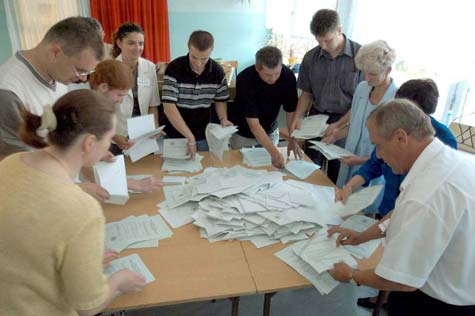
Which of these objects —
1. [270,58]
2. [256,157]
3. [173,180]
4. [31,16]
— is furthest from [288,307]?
[31,16]

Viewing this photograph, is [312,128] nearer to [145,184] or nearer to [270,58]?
[270,58]

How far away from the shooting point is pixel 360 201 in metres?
1.58

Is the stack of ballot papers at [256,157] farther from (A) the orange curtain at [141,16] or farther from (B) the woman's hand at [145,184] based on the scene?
(A) the orange curtain at [141,16]

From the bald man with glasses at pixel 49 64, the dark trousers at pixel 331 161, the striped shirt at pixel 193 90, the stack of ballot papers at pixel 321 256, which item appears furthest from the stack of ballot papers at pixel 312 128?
the bald man with glasses at pixel 49 64

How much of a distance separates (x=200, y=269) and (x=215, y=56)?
4.77 m

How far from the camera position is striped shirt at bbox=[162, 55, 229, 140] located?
2443mm

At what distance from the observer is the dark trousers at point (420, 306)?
1249mm

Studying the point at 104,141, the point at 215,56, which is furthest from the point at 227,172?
the point at 215,56

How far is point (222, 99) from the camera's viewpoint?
2.57m

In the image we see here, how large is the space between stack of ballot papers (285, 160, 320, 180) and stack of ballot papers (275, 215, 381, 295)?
61 centimetres

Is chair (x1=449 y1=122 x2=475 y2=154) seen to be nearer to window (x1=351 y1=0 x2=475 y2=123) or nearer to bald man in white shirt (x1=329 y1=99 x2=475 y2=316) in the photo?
window (x1=351 y1=0 x2=475 y2=123)

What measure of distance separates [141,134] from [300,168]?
1.02 meters

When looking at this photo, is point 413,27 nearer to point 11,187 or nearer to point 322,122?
point 322,122

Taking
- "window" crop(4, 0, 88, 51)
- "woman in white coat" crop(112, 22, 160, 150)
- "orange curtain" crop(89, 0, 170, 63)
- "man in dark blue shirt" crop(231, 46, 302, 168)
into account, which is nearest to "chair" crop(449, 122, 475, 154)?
"man in dark blue shirt" crop(231, 46, 302, 168)
